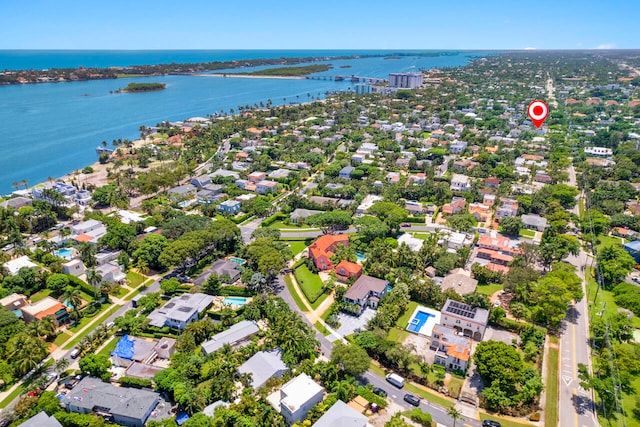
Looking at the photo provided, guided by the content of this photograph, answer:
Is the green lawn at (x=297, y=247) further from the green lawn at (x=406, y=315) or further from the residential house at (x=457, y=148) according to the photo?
the residential house at (x=457, y=148)

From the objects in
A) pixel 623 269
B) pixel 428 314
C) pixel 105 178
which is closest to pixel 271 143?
pixel 105 178

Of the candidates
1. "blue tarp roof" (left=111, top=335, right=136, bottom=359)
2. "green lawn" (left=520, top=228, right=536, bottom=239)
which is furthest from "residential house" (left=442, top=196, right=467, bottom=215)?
"blue tarp roof" (left=111, top=335, right=136, bottom=359)

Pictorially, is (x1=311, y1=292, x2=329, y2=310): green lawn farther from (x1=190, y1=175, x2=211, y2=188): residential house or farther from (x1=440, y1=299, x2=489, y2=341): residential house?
(x1=190, y1=175, x2=211, y2=188): residential house

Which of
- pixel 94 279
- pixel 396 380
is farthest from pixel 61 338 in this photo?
pixel 396 380

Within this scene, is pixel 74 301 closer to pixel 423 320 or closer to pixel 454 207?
pixel 423 320

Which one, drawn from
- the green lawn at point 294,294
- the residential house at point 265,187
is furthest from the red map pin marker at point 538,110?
the residential house at point 265,187

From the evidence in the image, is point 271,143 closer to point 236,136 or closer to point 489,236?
point 236,136

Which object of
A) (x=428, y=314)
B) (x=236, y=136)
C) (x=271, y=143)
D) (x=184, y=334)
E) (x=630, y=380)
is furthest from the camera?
(x=236, y=136)
